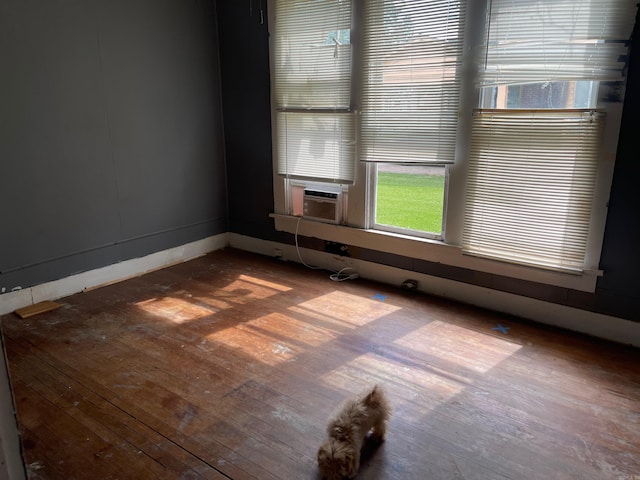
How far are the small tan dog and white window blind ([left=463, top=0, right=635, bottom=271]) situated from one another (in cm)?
169

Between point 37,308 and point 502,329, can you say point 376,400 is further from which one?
point 37,308

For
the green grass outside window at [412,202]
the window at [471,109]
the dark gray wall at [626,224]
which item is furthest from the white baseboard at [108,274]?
the dark gray wall at [626,224]

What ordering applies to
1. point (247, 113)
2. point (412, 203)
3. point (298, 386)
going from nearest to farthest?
point (298, 386) → point (247, 113) → point (412, 203)

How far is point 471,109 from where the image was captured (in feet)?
10.2

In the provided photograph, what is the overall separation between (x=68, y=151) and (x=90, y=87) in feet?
1.71

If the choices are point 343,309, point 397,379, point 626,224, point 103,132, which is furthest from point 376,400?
point 103,132

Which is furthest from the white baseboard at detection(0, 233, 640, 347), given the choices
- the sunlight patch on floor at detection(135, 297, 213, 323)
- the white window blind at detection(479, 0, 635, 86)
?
the white window blind at detection(479, 0, 635, 86)

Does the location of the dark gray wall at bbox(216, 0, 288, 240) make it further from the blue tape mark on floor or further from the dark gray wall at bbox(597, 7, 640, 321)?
the dark gray wall at bbox(597, 7, 640, 321)

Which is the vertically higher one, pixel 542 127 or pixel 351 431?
pixel 542 127

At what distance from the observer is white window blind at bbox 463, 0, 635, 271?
8.66 ft

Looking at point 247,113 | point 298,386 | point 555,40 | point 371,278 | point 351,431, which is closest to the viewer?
point 351,431

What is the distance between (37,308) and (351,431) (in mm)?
2599

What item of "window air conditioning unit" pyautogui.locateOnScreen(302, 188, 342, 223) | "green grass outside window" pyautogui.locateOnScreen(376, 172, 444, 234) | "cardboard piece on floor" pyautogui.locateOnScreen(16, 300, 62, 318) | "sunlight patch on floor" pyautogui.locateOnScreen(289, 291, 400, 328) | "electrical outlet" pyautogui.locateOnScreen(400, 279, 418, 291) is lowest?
"sunlight patch on floor" pyautogui.locateOnScreen(289, 291, 400, 328)

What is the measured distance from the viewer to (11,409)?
622 mm
